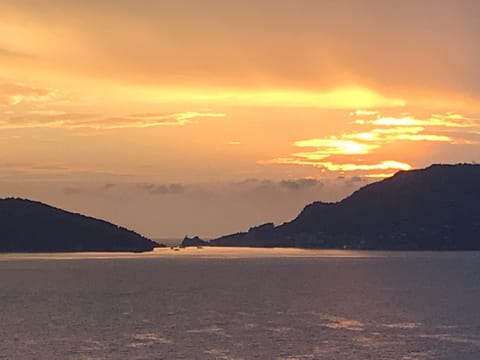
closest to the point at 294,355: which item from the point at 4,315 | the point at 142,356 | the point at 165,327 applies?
the point at 142,356

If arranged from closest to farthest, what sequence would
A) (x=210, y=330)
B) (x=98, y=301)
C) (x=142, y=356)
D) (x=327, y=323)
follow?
(x=142, y=356) → (x=210, y=330) → (x=327, y=323) → (x=98, y=301)

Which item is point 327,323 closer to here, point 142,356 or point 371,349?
point 371,349

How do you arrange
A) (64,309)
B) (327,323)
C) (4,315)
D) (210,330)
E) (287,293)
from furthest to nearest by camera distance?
1. (287,293)
2. (64,309)
3. (4,315)
4. (327,323)
5. (210,330)

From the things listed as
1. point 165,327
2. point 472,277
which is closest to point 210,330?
point 165,327

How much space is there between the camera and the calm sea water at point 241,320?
69062mm

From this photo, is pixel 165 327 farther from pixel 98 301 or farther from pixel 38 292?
pixel 38 292

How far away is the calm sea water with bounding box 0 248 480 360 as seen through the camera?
2719 inches

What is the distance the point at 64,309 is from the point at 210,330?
28498 mm

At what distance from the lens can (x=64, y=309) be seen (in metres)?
104

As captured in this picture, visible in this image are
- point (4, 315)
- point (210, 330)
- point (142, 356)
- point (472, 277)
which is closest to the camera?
point (142, 356)

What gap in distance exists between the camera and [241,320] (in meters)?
89.0

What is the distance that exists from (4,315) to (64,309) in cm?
888

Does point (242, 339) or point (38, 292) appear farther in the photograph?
point (38, 292)

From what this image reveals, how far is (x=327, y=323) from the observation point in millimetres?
86500
